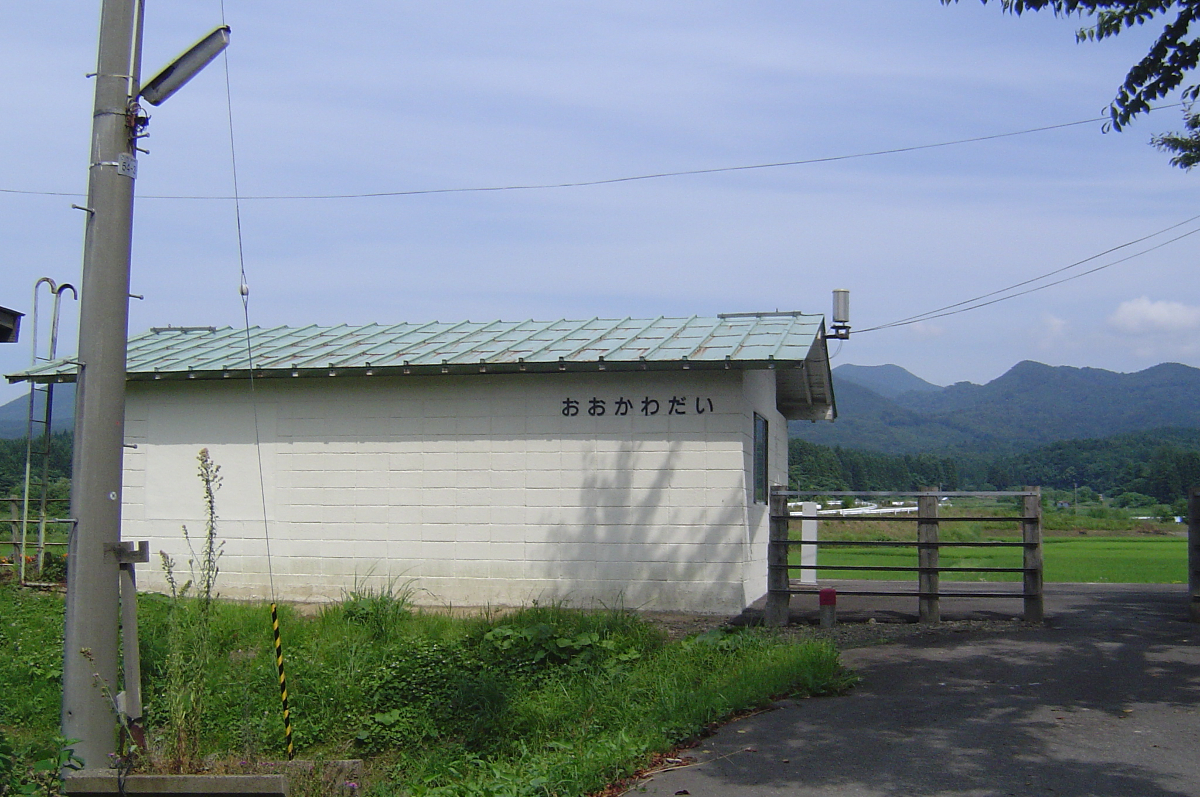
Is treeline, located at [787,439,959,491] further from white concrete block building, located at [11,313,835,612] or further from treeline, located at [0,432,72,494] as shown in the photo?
treeline, located at [0,432,72,494]

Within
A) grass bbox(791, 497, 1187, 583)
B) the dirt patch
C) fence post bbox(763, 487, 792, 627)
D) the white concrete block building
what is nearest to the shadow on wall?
the white concrete block building

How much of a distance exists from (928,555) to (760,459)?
338cm

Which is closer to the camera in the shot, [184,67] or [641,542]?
[184,67]

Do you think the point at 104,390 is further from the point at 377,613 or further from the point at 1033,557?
the point at 1033,557

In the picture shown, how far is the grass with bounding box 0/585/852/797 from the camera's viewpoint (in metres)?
6.79

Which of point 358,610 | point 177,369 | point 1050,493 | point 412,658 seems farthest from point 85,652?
point 1050,493

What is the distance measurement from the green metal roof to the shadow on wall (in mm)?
1245

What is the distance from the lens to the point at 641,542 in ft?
41.2

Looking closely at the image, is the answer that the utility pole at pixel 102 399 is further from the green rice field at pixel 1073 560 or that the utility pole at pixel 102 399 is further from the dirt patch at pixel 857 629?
the green rice field at pixel 1073 560

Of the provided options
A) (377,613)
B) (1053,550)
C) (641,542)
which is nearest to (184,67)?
(377,613)

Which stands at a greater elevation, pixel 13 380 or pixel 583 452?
pixel 13 380

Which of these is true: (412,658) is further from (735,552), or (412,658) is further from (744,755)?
(735,552)

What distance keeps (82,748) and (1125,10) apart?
821 cm

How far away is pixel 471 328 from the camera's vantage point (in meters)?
15.4
